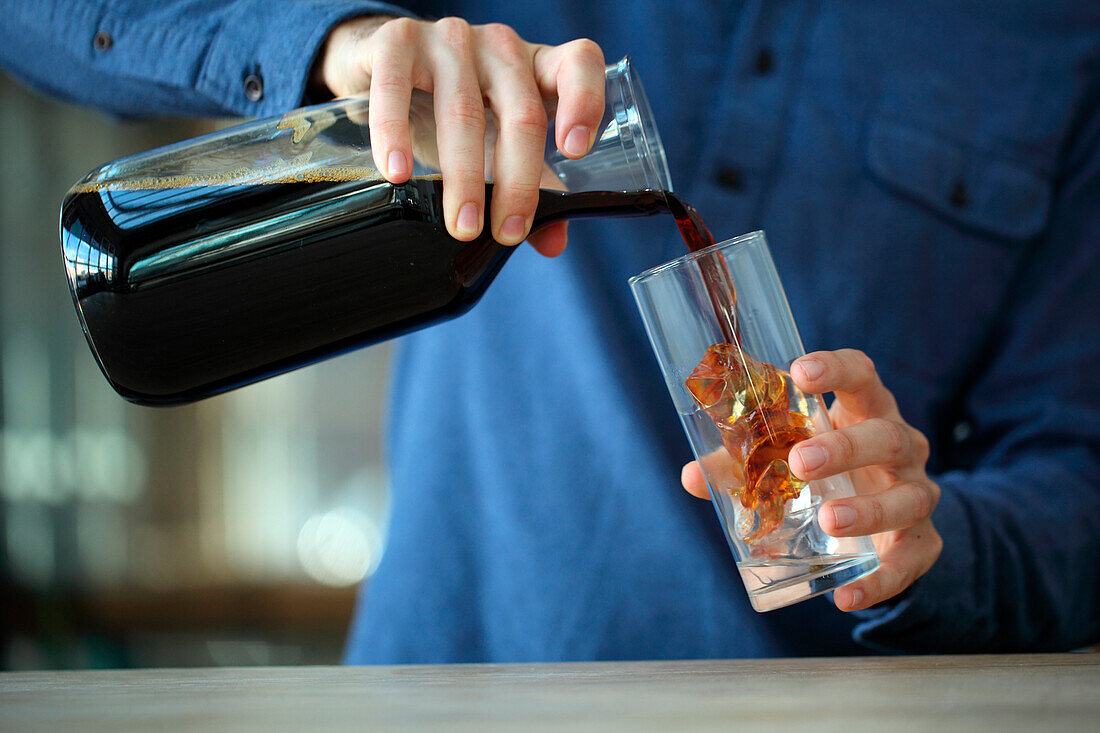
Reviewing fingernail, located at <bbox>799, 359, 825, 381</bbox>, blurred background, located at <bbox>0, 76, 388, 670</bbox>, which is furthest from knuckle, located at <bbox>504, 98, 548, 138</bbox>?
blurred background, located at <bbox>0, 76, 388, 670</bbox>

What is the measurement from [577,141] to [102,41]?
1.60 ft

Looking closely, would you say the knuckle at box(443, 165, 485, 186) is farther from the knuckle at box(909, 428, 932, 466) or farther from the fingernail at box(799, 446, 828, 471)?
the knuckle at box(909, 428, 932, 466)

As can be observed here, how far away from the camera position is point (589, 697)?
448 mm

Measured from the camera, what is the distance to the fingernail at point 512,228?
0.56 m

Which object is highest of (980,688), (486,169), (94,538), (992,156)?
(486,169)

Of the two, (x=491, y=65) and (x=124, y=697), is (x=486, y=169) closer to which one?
(x=491, y=65)

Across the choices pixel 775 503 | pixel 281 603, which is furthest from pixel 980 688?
pixel 281 603

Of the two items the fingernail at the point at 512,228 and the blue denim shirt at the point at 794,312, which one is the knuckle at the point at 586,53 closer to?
the fingernail at the point at 512,228

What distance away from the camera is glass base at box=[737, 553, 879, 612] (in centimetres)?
56

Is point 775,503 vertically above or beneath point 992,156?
beneath

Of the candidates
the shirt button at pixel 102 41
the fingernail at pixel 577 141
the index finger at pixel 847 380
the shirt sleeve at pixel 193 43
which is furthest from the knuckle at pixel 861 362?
the shirt button at pixel 102 41

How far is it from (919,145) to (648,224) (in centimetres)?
32

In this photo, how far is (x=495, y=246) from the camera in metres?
0.61

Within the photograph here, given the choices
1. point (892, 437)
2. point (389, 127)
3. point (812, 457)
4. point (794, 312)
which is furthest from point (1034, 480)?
point (389, 127)
